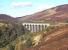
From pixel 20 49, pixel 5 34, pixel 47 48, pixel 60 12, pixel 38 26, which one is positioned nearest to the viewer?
pixel 47 48

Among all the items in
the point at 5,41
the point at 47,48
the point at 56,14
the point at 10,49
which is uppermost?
the point at 47,48

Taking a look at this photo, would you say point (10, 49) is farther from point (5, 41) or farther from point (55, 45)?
point (5, 41)

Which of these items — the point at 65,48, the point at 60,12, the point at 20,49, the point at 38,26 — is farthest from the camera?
the point at 60,12

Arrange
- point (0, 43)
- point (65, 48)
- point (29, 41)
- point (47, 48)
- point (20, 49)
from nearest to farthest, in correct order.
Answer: point (65, 48)
point (47, 48)
point (20, 49)
point (29, 41)
point (0, 43)

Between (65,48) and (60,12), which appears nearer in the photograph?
(65,48)

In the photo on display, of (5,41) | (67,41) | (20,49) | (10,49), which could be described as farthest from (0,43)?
(67,41)

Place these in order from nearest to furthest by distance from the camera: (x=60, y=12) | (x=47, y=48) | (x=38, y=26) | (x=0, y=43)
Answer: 1. (x=47, y=48)
2. (x=0, y=43)
3. (x=38, y=26)
4. (x=60, y=12)

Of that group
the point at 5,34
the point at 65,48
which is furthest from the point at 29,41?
the point at 5,34

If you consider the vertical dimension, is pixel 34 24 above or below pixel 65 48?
below

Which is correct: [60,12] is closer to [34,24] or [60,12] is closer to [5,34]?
[34,24]
